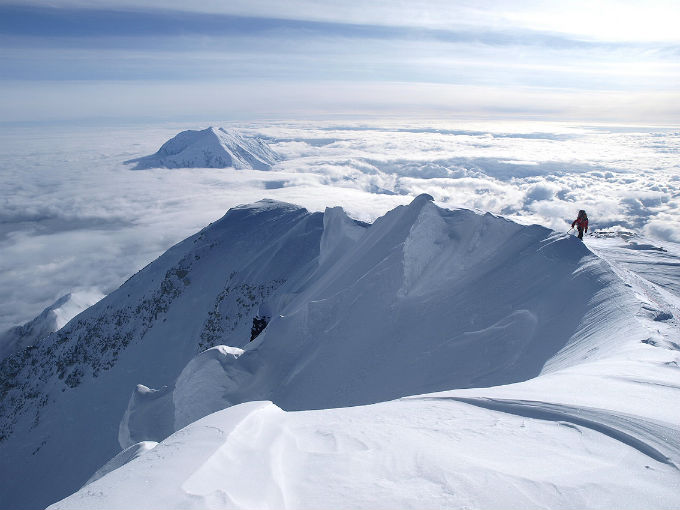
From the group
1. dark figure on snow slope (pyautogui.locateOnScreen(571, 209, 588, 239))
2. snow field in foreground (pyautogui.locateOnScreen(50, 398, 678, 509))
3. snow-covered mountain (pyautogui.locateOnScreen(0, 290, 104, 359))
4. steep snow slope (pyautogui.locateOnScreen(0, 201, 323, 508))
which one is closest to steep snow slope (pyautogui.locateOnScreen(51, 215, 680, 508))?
snow field in foreground (pyautogui.locateOnScreen(50, 398, 678, 509))

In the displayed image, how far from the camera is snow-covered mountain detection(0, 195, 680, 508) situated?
191 inches

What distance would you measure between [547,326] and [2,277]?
238 metres

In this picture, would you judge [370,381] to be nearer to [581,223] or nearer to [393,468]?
[393,468]

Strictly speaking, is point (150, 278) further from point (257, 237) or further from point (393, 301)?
point (393, 301)

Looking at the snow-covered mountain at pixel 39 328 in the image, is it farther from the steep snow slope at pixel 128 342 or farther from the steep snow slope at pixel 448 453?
the steep snow slope at pixel 448 453

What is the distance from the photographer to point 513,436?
6062mm

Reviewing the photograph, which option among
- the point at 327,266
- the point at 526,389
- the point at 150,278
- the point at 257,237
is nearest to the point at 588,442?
the point at 526,389

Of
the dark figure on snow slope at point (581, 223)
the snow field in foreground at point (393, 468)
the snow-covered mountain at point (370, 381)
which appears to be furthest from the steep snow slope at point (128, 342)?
the snow field in foreground at point (393, 468)

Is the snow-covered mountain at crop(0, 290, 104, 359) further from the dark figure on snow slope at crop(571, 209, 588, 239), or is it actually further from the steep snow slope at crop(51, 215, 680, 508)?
the dark figure on snow slope at crop(571, 209, 588, 239)

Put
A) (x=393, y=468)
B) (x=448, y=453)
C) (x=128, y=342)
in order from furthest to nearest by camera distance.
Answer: (x=128, y=342) < (x=448, y=453) < (x=393, y=468)

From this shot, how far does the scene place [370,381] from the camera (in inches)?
561

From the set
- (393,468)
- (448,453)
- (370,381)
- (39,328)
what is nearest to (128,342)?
(370,381)

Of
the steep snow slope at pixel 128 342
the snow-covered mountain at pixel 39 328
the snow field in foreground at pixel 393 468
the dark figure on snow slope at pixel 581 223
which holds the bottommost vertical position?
the snow-covered mountain at pixel 39 328

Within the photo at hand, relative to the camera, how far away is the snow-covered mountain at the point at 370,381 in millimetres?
4859
